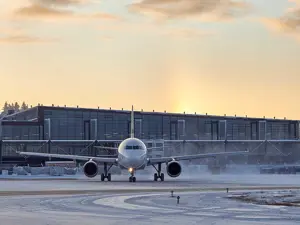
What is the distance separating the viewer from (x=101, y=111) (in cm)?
13812

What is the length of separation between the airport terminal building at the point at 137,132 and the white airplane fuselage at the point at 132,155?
5378cm

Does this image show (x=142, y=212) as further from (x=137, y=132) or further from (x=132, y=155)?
(x=137, y=132)

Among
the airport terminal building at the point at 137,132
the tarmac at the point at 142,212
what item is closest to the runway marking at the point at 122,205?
the tarmac at the point at 142,212

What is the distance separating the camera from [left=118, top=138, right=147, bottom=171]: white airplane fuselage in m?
67.7

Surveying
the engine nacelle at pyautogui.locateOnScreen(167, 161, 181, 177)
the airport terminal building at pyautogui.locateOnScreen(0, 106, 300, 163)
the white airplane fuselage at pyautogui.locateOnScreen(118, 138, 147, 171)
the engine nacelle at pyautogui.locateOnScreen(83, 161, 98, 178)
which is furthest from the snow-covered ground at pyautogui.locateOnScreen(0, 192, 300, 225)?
the airport terminal building at pyautogui.locateOnScreen(0, 106, 300, 163)

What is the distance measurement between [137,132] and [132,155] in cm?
6907

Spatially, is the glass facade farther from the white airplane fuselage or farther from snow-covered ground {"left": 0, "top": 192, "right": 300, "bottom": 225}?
snow-covered ground {"left": 0, "top": 192, "right": 300, "bottom": 225}

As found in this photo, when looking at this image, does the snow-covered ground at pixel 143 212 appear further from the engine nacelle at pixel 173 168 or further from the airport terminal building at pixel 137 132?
the airport terminal building at pixel 137 132

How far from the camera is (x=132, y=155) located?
222 feet

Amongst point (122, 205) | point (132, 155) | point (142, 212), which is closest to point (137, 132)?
point (132, 155)

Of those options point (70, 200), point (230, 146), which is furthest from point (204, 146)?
point (70, 200)

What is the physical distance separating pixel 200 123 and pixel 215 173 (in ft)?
152

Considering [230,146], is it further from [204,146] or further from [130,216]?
[130,216]

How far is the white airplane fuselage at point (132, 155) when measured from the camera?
222 feet
